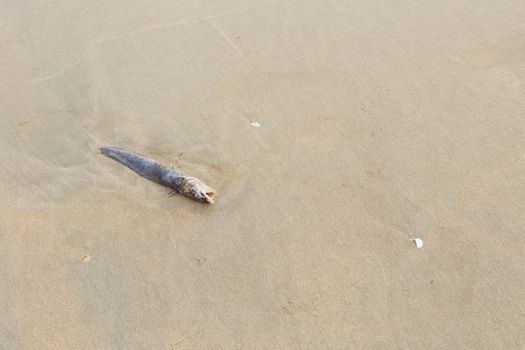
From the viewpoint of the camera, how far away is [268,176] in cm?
449

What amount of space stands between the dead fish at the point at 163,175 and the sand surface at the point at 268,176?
0.30 feet

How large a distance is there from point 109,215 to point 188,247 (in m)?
0.79

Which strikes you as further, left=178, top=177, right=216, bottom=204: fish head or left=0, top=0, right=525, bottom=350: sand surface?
left=178, top=177, right=216, bottom=204: fish head

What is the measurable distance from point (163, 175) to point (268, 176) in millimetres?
926

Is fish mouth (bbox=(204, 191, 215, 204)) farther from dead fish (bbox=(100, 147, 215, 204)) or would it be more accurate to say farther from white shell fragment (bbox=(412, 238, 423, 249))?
white shell fragment (bbox=(412, 238, 423, 249))

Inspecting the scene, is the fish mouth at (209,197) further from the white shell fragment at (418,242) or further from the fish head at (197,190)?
the white shell fragment at (418,242)

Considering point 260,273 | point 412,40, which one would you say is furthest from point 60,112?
point 412,40

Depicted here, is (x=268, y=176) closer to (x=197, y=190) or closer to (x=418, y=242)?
(x=197, y=190)

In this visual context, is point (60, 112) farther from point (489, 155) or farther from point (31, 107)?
point (489, 155)

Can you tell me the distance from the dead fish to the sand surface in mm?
90

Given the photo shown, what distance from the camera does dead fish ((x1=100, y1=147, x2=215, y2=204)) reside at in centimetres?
427

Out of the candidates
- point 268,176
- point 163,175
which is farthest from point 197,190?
point 268,176

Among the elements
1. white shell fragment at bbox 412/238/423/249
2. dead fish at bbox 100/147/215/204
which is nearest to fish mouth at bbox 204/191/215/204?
dead fish at bbox 100/147/215/204

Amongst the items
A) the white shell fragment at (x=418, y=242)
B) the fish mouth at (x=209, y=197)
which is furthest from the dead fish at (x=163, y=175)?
the white shell fragment at (x=418, y=242)
